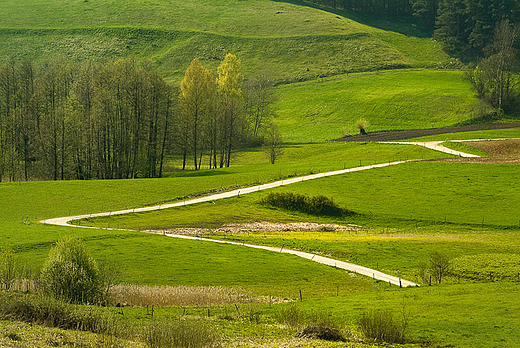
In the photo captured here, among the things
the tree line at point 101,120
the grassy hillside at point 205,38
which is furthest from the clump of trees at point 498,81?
the tree line at point 101,120

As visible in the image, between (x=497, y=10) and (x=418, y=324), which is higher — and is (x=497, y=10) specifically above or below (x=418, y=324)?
above

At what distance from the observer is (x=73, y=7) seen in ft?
606

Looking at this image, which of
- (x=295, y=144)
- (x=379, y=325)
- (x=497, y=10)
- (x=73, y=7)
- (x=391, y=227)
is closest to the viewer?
(x=379, y=325)

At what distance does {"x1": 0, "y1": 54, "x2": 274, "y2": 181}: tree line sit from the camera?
8231cm

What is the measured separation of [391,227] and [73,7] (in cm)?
15780

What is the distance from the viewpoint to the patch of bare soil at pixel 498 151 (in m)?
79.0

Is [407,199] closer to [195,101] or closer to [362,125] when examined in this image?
[195,101]

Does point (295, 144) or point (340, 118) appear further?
point (340, 118)

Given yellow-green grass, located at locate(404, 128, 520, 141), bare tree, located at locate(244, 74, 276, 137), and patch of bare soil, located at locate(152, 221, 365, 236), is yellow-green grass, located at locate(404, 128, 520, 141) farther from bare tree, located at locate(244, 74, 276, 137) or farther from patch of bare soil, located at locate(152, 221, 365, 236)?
patch of bare soil, located at locate(152, 221, 365, 236)

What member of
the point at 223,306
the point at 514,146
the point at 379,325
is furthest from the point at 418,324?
the point at 514,146

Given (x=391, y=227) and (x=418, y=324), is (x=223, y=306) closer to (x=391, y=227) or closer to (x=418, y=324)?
(x=418, y=324)

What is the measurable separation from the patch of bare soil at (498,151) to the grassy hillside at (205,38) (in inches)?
2731

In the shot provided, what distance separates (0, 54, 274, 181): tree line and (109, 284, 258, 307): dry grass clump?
2010 inches

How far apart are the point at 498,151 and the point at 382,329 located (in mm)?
69513
